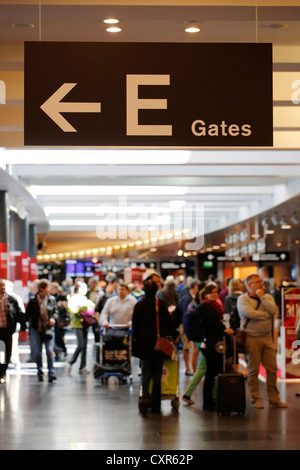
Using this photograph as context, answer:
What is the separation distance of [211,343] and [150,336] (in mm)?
856

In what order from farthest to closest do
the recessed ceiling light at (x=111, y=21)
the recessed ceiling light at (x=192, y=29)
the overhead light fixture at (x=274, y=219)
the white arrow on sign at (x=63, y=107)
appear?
the overhead light fixture at (x=274, y=219) < the recessed ceiling light at (x=192, y=29) < the recessed ceiling light at (x=111, y=21) < the white arrow on sign at (x=63, y=107)

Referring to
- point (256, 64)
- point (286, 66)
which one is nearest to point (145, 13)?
point (256, 64)

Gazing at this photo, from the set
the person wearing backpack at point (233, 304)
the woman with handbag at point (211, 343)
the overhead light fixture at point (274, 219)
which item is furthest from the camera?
the overhead light fixture at point (274, 219)

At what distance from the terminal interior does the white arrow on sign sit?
0.06 m

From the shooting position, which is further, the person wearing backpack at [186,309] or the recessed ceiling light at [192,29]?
the person wearing backpack at [186,309]

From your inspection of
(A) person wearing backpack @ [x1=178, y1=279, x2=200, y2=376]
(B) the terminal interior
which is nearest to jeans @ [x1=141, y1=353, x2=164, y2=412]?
(B) the terminal interior

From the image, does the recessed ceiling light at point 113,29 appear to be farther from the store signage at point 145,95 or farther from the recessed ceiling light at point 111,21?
the store signage at point 145,95

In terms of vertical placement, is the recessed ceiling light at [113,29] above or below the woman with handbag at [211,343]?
above

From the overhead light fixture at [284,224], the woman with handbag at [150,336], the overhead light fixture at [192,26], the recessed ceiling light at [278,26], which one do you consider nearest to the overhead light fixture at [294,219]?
the overhead light fixture at [284,224]

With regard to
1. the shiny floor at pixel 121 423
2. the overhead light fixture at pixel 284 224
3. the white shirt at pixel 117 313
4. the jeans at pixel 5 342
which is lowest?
the shiny floor at pixel 121 423

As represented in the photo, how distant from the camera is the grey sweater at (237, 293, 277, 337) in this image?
38.9 ft

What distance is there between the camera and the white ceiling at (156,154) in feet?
24.0

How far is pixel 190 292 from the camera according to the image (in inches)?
627

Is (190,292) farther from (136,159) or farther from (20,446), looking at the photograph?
(20,446)
